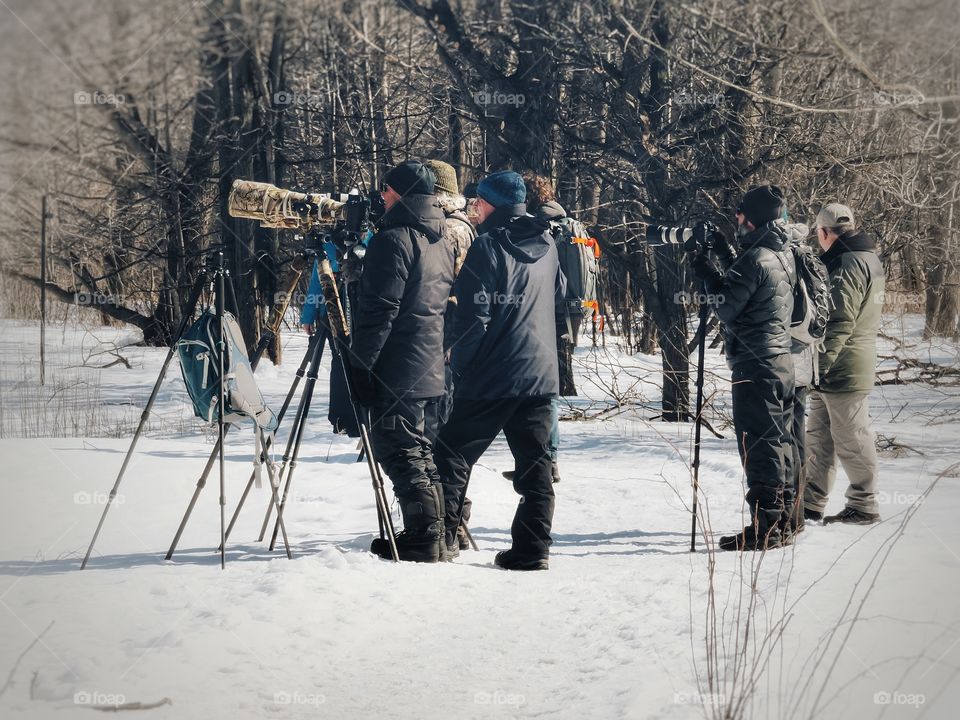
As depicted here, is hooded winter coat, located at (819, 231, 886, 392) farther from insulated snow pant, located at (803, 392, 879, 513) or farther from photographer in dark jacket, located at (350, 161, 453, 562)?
photographer in dark jacket, located at (350, 161, 453, 562)

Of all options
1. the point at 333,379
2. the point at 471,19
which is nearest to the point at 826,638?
the point at 333,379

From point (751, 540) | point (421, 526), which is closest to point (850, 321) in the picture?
point (751, 540)

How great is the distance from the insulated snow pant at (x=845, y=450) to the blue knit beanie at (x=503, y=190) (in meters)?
2.36

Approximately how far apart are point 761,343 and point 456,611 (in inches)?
90.6

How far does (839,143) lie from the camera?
1057 cm

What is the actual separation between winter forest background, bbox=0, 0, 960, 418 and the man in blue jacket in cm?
189

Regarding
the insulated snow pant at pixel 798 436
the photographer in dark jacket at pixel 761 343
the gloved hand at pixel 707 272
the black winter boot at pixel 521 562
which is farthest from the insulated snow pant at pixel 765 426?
the black winter boot at pixel 521 562

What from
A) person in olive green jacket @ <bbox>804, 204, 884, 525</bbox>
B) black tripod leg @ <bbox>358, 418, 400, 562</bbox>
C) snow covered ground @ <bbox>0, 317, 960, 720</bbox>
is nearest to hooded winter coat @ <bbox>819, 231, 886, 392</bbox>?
person in olive green jacket @ <bbox>804, 204, 884, 525</bbox>

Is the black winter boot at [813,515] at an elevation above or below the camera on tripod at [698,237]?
below

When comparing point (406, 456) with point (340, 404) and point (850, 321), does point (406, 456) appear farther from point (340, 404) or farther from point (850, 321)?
point (850, 321)

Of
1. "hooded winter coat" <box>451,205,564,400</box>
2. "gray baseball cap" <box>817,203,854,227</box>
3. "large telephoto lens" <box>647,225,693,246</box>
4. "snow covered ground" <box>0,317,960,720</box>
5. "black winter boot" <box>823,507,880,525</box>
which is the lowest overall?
"snow covered ground" <box>0,317,960,720</box>

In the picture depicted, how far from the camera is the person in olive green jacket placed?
604 cm

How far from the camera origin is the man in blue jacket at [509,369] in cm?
521

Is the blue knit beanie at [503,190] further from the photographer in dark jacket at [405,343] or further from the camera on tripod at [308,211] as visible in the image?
the camera on tripod at [308,211]
